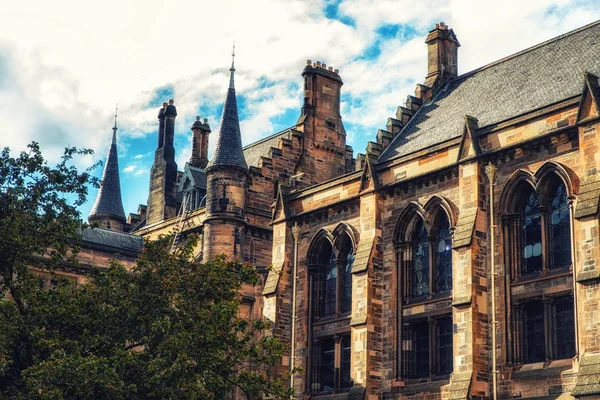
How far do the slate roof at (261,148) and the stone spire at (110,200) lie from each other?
892 centimetres

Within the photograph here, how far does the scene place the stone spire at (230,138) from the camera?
4772cm

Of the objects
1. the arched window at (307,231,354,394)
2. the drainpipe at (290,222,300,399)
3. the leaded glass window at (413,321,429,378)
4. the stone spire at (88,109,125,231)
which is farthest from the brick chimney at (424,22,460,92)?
the stone spire at (88,109,125,231)

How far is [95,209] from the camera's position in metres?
62.5

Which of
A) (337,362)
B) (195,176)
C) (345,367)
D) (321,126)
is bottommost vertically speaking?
(345,367)

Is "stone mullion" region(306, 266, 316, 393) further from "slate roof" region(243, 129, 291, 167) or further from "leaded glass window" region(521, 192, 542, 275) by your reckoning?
"slate roof" region(243, 129, 291, 167)

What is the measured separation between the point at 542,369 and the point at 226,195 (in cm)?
2047

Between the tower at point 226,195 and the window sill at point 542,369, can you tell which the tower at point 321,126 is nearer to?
the tower at point 226,195

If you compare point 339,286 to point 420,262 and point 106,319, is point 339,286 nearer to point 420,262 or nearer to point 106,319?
point 420,262

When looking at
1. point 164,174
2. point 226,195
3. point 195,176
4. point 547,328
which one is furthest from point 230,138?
point 547,328

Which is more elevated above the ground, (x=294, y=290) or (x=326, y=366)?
(x=294, y=290)

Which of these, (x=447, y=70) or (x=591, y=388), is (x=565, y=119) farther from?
(x=447, y=70)

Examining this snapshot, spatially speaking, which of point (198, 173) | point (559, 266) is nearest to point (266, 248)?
point (198, 173)

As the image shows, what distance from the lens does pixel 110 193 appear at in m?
63.5

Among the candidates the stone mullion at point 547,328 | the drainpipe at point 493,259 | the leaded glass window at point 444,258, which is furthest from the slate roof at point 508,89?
the stone mullion at point 547,328
